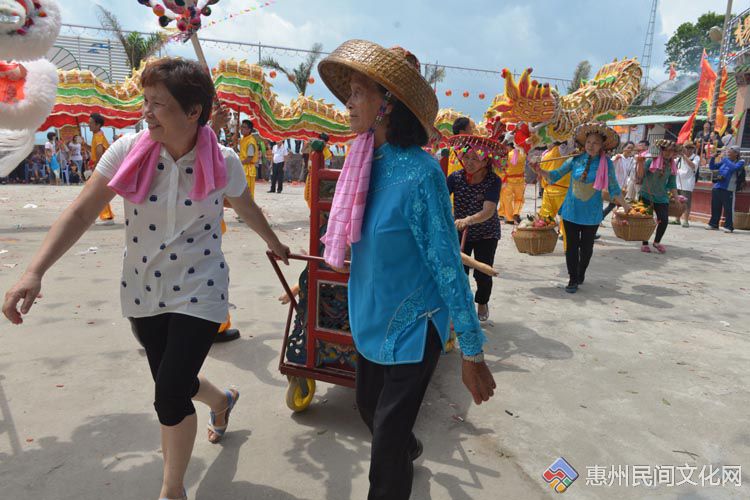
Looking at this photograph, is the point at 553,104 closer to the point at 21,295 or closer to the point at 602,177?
the point at 602,177

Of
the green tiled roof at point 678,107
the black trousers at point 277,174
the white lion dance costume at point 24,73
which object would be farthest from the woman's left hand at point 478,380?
the green tiled roof at point 678,107

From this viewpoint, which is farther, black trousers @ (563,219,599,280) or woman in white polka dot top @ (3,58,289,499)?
black trousers @ (563,219,599,280)

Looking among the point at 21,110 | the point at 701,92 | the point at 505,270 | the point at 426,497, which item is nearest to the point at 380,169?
the point at 426,497

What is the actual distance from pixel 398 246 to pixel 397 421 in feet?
1.94

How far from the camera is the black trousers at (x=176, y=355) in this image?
196 centimetres

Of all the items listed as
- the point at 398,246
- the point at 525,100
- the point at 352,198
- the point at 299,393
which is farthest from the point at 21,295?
the point at 525,100

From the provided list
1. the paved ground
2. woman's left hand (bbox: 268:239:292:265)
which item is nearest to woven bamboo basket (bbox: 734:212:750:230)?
the paved ground

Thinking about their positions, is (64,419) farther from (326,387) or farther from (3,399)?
(326,387)

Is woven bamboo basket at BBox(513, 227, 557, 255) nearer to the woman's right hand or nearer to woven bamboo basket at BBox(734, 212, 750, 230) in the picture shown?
the woman's right hand

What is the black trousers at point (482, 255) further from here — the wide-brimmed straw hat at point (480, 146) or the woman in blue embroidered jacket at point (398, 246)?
the woman in blue embroidered jacket at point (398, 246)

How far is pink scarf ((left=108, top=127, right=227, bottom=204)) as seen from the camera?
1913 millimetres

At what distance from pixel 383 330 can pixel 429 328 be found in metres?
0.16

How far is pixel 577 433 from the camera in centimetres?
289

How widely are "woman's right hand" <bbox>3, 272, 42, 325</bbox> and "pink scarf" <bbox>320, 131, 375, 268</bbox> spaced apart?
41.5 inches
